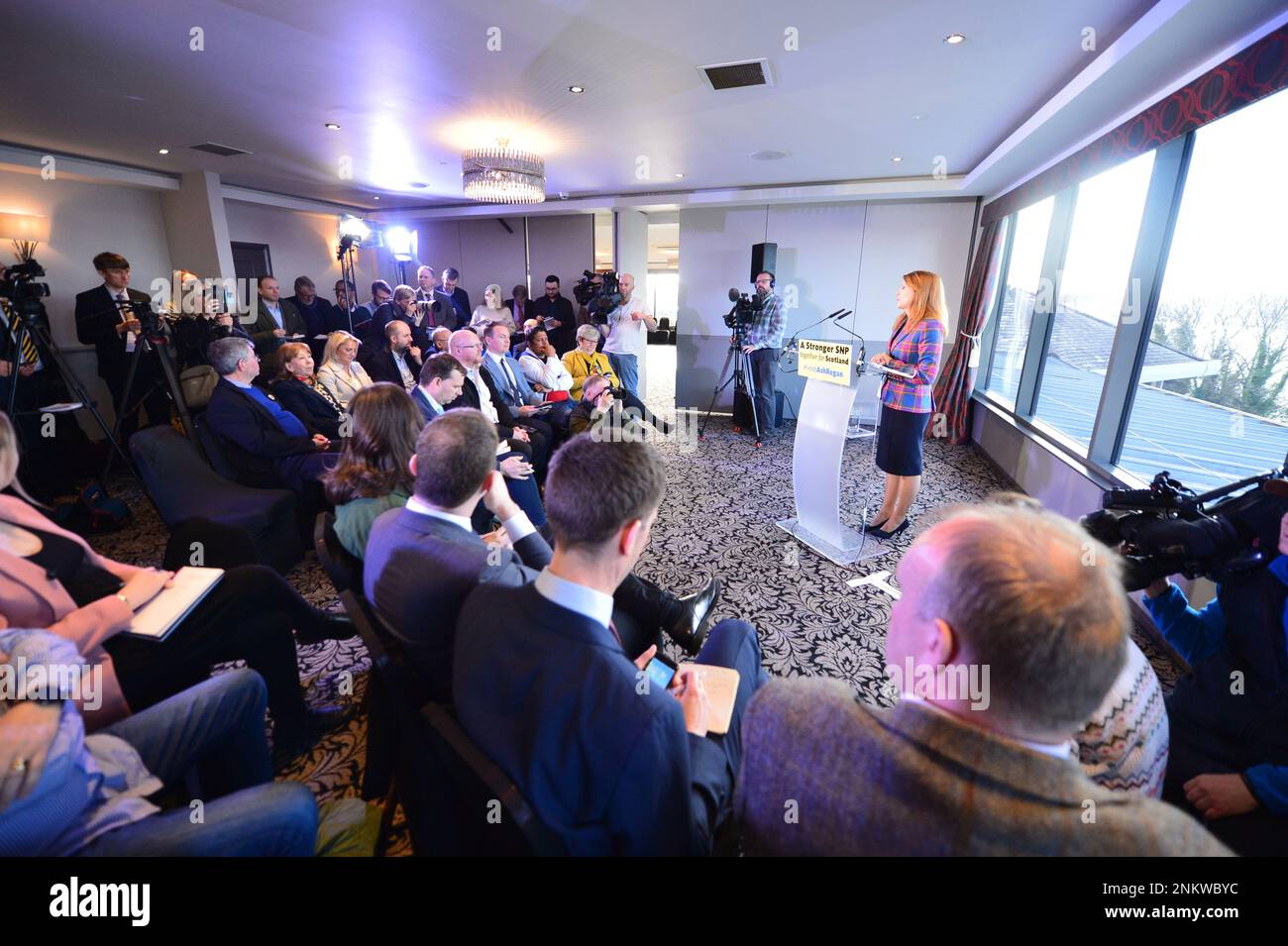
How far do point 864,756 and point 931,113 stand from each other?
4.58 metres

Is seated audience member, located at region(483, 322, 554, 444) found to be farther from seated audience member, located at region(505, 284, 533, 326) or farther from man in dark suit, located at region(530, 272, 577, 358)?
seated audience member, located at region(505, 284, 533, 326)

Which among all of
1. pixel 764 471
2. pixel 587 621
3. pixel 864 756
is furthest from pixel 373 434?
pixel 764 471

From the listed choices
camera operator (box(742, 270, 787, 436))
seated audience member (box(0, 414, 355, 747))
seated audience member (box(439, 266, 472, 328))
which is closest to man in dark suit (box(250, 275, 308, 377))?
seated audience member (box(439, 266, 472, 328))

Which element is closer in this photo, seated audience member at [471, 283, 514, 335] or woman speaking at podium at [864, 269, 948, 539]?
woman speaking at podium at [864, 269, 948, 539]

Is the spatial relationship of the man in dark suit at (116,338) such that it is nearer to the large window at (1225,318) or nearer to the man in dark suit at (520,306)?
the man in dark suit at (520,306)

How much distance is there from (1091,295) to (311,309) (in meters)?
8.36

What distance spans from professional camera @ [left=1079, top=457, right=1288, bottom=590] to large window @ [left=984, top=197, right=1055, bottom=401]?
4.23 m

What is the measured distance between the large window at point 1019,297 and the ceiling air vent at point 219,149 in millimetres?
7366

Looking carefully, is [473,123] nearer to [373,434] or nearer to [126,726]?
[373,434]

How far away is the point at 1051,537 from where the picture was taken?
2.34 ft

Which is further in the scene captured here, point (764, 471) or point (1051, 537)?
point (764, 471)

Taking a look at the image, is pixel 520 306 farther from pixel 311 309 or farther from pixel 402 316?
pixel 311 309

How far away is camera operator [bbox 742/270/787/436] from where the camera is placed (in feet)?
20.5

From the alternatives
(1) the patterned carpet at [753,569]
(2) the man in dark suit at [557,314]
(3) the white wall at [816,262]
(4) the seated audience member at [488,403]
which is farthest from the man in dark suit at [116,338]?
(3) the white wall at [816,262]
